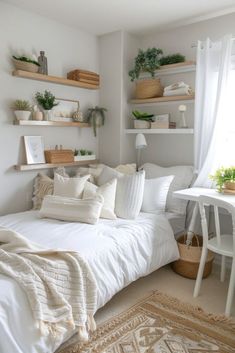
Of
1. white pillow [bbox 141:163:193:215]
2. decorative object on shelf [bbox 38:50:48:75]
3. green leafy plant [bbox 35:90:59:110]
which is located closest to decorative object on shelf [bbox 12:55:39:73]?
decorative object on shelf [bbox 38:50:48:75]

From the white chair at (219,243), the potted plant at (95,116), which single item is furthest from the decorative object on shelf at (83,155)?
the white chair at (219,243)

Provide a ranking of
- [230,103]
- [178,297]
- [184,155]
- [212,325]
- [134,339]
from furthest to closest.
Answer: [184,155]
[230,103]
[178,297]
[212,325]
[134,339]

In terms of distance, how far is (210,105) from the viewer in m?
2.88

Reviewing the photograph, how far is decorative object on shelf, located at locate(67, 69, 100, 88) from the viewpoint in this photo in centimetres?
323

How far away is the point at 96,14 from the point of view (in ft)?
9.59

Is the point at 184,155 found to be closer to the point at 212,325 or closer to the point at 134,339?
the point at 212,325

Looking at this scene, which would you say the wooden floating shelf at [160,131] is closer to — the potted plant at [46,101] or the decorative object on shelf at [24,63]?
the potted plant at [46,101]

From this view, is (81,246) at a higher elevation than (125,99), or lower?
lower

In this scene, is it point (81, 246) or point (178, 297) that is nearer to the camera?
point (81, 246)

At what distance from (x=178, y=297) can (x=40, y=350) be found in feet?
4.18

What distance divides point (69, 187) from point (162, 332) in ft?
4.75

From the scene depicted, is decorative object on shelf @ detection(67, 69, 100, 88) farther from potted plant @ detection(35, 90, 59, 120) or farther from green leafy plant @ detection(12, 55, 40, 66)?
green leafy plant @ detection(12, 55, 40, 66)

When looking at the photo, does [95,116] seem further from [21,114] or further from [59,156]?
[21,114]

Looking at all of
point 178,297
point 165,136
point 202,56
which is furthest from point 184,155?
point 178,297
